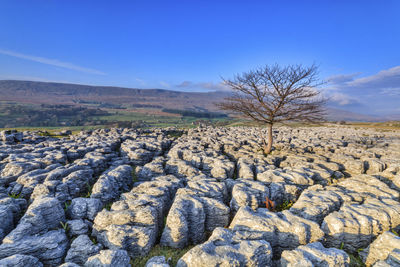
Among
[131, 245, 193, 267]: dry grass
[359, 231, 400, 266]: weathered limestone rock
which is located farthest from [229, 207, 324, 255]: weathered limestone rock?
[131, 245, 193, 267]: dry grass

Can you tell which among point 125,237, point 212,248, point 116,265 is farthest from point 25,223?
point 212,248

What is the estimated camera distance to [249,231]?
883cm

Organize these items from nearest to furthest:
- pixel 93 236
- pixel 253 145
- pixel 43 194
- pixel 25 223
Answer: pixel 25 223
pixel 93 236
pixel 43 194
pixel 253 145

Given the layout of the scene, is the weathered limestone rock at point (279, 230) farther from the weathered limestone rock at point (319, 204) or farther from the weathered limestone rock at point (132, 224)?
the weathered limestone rock at point (132, 224)

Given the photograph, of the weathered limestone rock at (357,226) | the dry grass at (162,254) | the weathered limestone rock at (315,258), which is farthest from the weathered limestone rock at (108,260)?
the weathered limestone rock at (357,226)

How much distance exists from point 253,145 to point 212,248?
23605mm

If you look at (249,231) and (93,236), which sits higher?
(249,231)

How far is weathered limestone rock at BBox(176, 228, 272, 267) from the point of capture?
22.0 ft

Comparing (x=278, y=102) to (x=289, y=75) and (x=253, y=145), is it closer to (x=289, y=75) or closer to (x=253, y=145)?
(x=289, y=75)

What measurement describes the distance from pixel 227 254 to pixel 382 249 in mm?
7155

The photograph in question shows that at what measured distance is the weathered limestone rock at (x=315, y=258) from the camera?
22.4 ft

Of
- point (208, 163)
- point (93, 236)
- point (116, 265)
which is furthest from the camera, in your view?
point (208, 163)

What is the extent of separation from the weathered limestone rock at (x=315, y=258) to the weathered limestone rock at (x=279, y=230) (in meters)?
1.43

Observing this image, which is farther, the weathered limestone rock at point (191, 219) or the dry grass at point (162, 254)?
the weathered limestone rock at point (191, 219)
